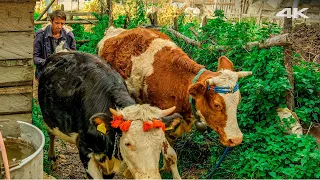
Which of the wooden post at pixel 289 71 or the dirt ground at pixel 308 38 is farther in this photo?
the dirt ground at pixel 308 38

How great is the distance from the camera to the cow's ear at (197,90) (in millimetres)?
4551

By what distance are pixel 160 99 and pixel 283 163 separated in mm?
1759

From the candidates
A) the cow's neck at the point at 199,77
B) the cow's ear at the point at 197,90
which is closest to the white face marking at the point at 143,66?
the cow's neck at the point at 199,77

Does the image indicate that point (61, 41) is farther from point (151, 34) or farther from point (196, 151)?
point (196, 151)

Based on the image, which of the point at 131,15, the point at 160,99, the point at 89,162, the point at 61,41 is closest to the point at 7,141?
the point at 89,162

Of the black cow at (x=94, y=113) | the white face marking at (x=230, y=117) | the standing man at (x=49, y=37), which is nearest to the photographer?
the black cow at (x=94, y=113)

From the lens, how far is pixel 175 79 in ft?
16.9

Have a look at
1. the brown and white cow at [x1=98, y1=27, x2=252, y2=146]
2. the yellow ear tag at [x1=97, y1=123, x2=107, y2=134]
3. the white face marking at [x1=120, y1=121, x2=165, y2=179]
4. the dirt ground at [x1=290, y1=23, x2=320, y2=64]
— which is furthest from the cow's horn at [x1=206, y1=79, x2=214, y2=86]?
the dirt ground at [x1=290, y1=23, x2=320, y2=64]

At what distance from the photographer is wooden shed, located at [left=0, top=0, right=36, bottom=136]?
12.3ft

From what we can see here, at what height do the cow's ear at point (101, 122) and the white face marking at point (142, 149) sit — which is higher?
the cow's ear at point (101, 122)

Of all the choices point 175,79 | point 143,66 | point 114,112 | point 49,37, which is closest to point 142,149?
point 114,112

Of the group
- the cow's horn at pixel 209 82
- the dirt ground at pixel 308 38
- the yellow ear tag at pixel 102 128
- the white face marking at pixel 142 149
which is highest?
the dirt ground at pixel 308 38

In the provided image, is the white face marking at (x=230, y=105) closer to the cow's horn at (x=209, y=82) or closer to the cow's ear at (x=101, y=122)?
the cow's horn at (x=209, y=82)

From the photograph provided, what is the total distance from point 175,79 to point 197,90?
0.62 metres
